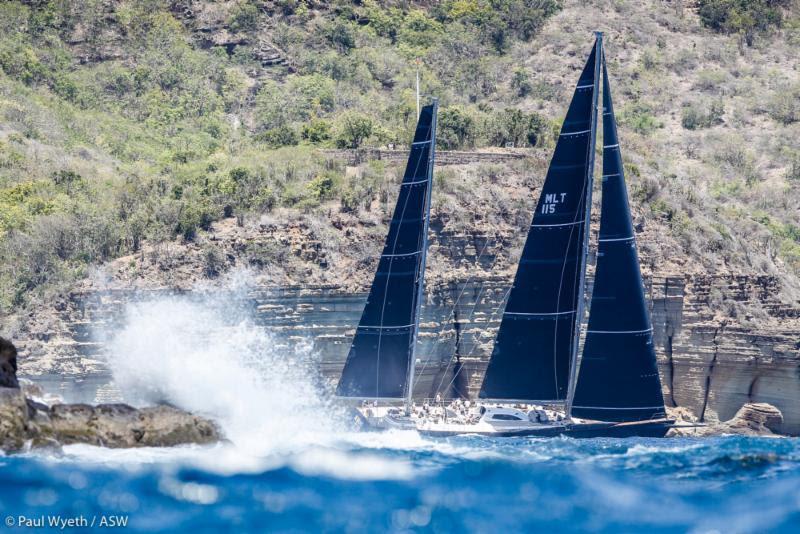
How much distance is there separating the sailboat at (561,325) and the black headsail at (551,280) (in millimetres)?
31

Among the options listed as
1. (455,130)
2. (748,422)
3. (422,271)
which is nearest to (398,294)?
(422,271)

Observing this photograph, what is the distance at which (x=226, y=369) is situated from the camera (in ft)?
175

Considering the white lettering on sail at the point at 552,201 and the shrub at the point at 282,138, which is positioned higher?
the shrub at the point at 282,138

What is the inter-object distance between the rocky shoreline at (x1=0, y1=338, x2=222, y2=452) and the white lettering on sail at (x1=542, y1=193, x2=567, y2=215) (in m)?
14.3

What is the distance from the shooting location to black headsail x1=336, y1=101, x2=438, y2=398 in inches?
2071

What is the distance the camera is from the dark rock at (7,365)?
4122 cm

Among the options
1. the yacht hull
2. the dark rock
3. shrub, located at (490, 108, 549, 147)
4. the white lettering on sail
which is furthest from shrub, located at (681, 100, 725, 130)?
the dark rock

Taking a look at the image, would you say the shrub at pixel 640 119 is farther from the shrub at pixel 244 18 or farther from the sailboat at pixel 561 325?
the sailboat at pixel 561 325

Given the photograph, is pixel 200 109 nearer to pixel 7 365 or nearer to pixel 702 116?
pixel 702 116

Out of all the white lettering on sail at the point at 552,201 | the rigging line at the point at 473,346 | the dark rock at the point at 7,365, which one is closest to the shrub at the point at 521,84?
the rigging line at the point at 473,346

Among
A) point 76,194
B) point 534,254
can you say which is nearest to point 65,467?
point 534,254

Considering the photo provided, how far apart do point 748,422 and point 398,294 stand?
47.1ft

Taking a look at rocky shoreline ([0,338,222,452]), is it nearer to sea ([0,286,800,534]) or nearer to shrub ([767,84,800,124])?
sea ([0,286,800,534])

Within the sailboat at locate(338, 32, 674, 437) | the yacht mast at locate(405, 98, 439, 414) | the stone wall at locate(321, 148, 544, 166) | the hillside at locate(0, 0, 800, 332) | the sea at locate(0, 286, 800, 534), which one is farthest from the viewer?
the stone wall at locate(321, 148, 544, 166)
